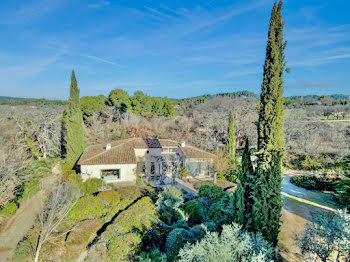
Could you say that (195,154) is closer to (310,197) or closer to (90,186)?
(310,197)

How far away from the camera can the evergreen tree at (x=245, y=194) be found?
996 centimetres

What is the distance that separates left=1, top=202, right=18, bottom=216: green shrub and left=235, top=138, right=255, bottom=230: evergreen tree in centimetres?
1738

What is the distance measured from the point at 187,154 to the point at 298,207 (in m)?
13.2

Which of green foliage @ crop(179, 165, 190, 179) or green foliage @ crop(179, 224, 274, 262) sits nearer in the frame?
green foliage @ crop(179, 224, 274, 262)

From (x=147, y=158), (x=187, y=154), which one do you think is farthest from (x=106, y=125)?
(x=187, y=154)

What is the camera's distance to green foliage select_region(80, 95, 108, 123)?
41.9 metres

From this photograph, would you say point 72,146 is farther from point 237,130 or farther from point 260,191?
point 237,130

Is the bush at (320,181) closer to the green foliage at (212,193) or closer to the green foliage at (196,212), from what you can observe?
the green foliage at (212,193)

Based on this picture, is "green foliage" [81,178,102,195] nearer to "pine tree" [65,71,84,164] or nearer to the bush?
"pine tree" [65,71,84,164]

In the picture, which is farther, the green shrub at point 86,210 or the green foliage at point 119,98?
the green foliage at point 119,98

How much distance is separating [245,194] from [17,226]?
1657cm

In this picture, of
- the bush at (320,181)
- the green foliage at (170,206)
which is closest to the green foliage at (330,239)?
the green foliage at (170,206)

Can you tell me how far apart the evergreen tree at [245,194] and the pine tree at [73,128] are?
2325cm

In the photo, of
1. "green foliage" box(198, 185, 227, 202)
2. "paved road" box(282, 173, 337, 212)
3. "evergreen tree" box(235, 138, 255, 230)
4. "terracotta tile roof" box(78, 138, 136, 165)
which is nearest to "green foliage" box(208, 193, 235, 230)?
"evergreen tree" box(235, 138, 255, 230)
